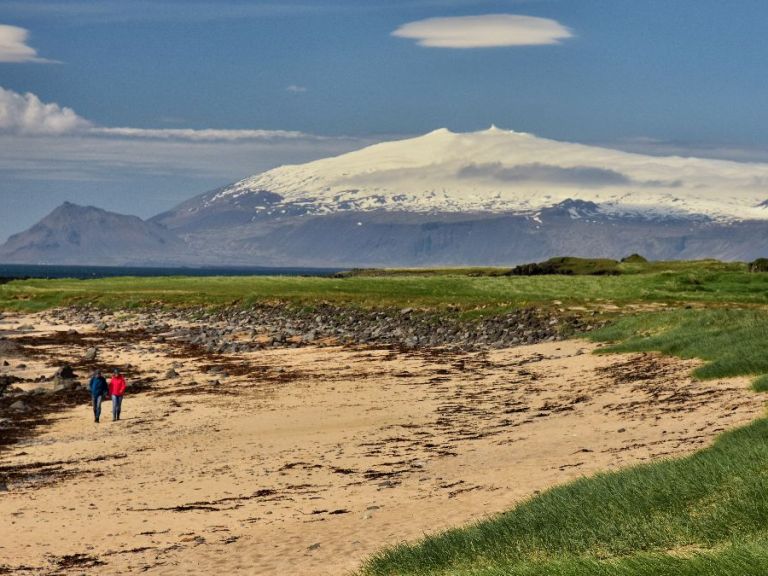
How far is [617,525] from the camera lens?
13.4 m

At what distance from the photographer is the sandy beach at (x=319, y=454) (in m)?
18.2

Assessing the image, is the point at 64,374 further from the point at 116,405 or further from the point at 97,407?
the point at 116,405

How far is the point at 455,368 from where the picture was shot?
44.2m

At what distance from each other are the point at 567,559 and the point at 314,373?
34.3 metres

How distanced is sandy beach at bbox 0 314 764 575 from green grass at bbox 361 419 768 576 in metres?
2.32

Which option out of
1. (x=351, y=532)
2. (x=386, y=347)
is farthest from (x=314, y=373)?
(x=351, y=532)

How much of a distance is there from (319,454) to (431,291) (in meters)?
57.3

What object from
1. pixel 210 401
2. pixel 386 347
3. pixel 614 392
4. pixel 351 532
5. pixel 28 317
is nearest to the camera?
pixel 351 532

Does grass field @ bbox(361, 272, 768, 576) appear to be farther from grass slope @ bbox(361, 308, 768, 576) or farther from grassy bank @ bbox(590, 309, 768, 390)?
grassy bank @ bbox(590, 309, 768, 390)

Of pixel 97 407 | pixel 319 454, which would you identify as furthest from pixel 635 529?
pixel 97 407

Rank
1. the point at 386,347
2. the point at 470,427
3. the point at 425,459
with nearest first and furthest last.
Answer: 1. the point at 425,459
2. the point at 470,427
3. the point at 386,347

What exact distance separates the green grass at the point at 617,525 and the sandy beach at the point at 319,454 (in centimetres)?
232

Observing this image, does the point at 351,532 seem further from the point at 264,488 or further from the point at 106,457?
the point at 106,457

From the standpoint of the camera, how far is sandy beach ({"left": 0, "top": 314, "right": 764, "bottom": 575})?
59.6ft
